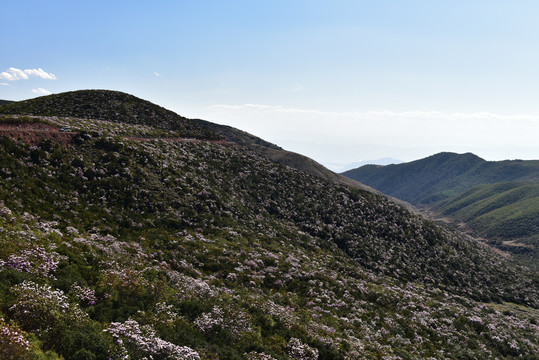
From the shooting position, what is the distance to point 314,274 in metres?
35.9

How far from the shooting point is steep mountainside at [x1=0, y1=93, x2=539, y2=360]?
573 inches

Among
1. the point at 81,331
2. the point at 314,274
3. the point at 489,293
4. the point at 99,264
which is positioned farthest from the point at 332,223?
the point at 81,331

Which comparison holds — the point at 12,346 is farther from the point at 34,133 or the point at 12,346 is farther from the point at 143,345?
the point at 34,133

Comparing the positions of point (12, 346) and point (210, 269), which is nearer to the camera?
point (12, 346)

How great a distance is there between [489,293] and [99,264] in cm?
6735

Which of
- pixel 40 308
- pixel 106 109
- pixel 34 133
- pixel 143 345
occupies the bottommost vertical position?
pixel 143 345

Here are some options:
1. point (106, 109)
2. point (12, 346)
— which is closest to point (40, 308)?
point (12, 346)

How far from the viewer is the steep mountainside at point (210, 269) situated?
47.7ft

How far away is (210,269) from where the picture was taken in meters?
29.9

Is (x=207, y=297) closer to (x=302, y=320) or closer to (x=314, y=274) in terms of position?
(x=302, y=320)

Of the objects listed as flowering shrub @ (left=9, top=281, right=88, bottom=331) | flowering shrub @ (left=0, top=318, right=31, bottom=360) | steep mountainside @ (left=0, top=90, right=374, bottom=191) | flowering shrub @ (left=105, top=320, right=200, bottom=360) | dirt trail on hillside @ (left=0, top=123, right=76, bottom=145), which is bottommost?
flowering shrub @ (left=105, top=320, right=200, bottom=360)

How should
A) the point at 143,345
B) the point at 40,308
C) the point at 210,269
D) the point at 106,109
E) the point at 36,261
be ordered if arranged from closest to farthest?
the point at 40,308
the point at 143,345
the point at 36,261
the point at 210,269
the point at 106,109

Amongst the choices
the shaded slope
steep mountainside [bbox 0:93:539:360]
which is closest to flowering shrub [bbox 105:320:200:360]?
steep mountainside [bbox 0:93:539:360]

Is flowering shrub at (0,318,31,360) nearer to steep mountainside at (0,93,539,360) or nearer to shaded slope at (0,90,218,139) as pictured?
steep mountainside at (0,93,539,360)
